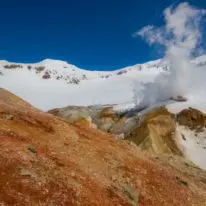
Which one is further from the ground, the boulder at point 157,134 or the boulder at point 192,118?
the boulder at point 192,118

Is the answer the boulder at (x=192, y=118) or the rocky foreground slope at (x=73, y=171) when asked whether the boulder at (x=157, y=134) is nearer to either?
the boulder at (x=192, y=118)

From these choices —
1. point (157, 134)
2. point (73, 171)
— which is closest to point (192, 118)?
point (157, 134)

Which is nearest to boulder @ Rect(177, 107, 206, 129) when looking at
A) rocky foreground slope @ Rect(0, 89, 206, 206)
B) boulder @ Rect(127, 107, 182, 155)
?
boulder @ Rect(127, 107, 182, 155)

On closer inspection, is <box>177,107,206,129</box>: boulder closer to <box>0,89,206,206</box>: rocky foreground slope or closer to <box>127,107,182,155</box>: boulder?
<box>127,107,182,155</box>: boulder

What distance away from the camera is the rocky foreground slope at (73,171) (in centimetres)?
2259

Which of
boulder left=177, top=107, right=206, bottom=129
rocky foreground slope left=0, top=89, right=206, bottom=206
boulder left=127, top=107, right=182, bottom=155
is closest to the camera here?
rocky foreground slope left=0, top=89, right=206, bottom=206

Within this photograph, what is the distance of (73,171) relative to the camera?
25703 mm

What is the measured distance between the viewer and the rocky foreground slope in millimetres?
22594

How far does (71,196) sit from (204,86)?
386 feet

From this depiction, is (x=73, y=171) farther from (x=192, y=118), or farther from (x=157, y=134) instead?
(x=192, y=118)

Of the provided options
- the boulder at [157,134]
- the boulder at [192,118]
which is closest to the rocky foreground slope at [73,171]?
the boulder at [157,134]

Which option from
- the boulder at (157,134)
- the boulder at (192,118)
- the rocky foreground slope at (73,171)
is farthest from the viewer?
the boulder at (192,118)

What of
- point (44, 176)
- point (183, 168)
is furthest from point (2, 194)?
point (183, 168)

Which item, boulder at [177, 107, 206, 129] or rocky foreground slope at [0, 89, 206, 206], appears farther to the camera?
boulder at [177, 107, 206, 129]
